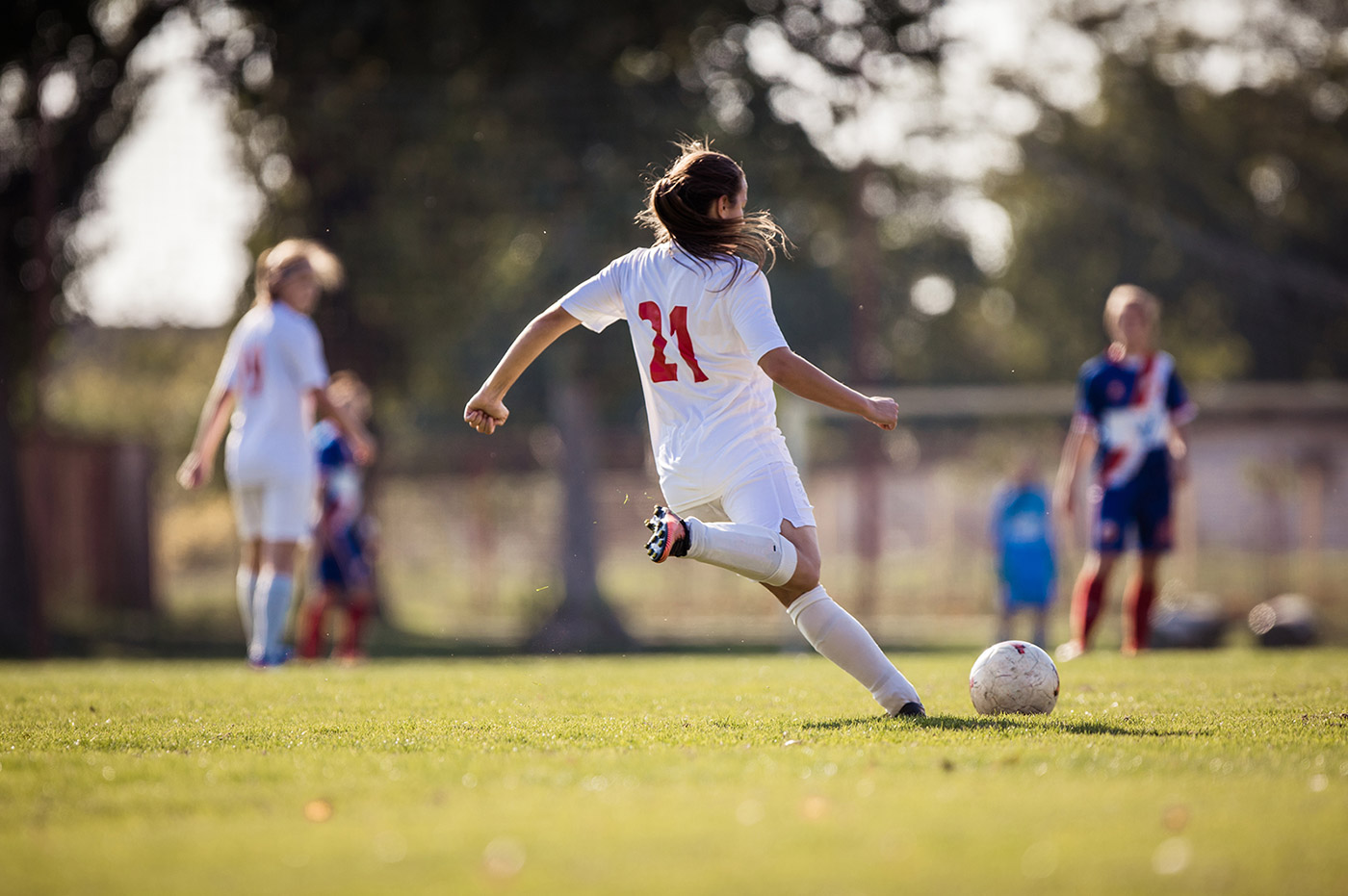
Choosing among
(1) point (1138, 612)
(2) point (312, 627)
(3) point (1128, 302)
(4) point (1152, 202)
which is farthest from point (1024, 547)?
(4) point (1152, 202)

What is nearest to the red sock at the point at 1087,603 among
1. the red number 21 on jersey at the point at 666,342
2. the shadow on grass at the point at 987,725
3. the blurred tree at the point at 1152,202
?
the shadow on grass at the point at 987,725

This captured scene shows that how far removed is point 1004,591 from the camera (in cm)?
1417

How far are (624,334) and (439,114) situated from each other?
3690 millimetres

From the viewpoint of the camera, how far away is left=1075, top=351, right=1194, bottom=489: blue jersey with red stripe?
8.60 metres

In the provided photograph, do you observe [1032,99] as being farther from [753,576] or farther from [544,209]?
[753,576]

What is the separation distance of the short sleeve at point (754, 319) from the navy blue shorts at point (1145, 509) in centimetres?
459

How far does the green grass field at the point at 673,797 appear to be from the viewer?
2.66m

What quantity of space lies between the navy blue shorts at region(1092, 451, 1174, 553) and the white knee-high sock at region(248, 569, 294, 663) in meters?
4.95

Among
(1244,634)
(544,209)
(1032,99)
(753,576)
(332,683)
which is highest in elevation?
(1032,99)

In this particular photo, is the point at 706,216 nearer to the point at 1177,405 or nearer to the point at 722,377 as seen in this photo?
the point at 722,377

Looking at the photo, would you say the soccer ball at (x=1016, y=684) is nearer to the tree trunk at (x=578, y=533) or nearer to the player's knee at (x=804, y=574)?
the player's knee at (x=804, y=574)

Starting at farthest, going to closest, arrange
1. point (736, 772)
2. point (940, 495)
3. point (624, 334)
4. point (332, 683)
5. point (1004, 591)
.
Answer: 1. point (940, 495)
2. point (624, 334)
3. point (1004, 591)
4. point (332, 683)
5. point (736, 772)

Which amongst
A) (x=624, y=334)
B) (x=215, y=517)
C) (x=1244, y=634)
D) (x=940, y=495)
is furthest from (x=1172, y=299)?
(x=215, y=517)

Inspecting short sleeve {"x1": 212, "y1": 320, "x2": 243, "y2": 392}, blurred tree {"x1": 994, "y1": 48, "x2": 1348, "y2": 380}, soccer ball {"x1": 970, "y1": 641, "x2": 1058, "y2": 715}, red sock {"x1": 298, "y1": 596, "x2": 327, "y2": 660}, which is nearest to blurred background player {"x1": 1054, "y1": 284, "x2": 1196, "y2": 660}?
soccer ball {"x1": 970, "y1": 641, "x2": 1058, "y2": 715}
